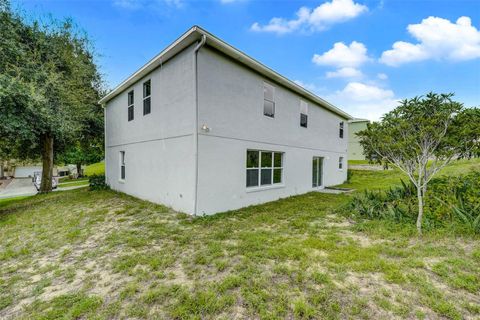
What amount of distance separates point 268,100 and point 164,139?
4.27 meters

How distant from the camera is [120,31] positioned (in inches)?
413

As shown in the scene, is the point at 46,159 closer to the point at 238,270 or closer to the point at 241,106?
the point at 241,106

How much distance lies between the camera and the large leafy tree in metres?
7.63

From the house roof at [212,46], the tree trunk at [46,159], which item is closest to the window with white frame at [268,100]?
the house roof at [212,46]

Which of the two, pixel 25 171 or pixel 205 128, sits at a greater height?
pixel 205 128

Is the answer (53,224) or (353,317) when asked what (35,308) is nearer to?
(353,317)

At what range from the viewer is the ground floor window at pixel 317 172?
12.1 m

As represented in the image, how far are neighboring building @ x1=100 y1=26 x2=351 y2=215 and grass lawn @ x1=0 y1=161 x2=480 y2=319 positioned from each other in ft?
4.99

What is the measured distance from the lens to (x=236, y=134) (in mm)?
7258

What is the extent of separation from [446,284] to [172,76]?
25.9 ft

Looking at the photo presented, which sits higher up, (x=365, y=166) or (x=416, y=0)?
(x=416, y=0)

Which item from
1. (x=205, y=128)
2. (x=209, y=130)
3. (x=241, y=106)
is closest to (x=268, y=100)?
(x=241, y=106)

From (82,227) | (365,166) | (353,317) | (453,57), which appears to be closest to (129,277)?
(353,317)

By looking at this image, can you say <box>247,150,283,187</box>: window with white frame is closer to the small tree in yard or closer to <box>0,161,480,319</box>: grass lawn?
<box>0,161,480,319</box>: grass lawn
